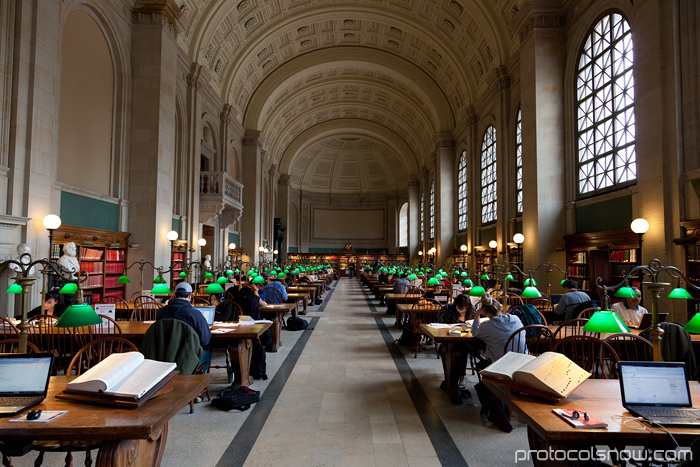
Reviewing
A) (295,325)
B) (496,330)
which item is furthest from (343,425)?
(295,325)

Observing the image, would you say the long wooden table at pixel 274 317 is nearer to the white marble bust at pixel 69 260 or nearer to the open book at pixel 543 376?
the white marble bust at pixel 69 260

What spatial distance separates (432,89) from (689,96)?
57.2 ft

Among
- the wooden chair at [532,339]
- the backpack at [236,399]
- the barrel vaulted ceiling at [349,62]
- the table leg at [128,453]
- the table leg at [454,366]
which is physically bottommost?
the backpack at [236,399]

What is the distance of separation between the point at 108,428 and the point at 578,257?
1161cm

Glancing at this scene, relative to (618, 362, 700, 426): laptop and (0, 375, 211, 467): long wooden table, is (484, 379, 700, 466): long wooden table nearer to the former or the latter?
(618, 362, 700, 426): laptop

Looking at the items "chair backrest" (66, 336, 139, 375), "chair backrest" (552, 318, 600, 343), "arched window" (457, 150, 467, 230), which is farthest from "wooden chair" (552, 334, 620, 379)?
"arched window" (457, 150, 467, 230)

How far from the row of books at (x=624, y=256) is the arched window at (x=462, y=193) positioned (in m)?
12.7

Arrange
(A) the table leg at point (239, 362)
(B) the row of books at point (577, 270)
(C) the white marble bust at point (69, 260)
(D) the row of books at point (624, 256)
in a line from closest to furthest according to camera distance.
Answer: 1. (A) the table leg at point (239, 362)
2. (C) the white marble bust at point (69, 260)
3. (D) the row of books at point (624, 256)
4. (B) the row of books at point (577, 270)

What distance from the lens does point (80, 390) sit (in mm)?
2498

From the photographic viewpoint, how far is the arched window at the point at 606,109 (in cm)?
928

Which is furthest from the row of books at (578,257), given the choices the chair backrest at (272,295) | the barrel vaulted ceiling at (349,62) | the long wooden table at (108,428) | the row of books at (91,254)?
the row of books at (91,254)

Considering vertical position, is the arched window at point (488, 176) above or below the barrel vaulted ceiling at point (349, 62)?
below

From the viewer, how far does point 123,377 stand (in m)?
2.53

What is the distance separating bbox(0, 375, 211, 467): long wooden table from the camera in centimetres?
211
